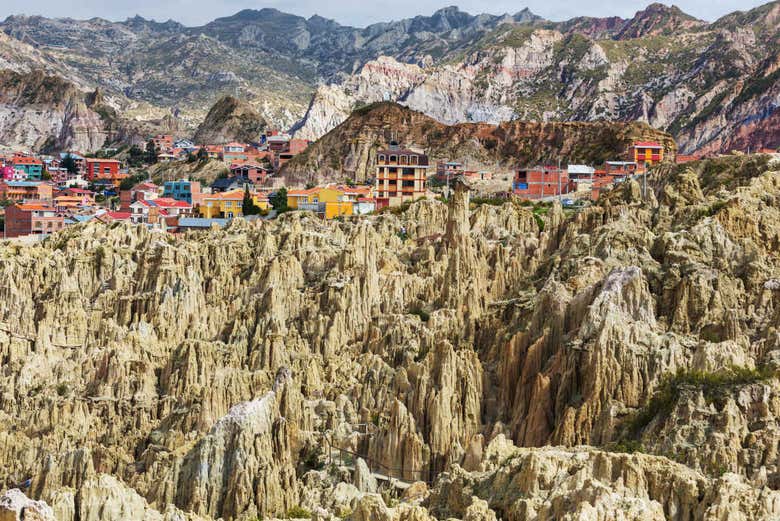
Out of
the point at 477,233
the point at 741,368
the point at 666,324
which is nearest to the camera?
the point at 741,368

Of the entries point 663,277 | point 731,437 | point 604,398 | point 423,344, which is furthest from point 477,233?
point 731,437

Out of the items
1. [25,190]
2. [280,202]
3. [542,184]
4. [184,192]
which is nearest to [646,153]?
[542,184]

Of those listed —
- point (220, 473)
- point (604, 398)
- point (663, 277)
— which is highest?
point (663, 277)

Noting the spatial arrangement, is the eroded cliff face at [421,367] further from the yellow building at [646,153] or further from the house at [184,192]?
the house at [184,192]

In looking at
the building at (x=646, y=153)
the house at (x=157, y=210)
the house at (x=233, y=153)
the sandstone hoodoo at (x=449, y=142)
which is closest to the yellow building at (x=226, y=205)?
the house at (x=157, y=210)

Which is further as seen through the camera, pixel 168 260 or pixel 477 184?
pixel 477 184

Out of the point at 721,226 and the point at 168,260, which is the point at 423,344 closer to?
the point at 721,226
